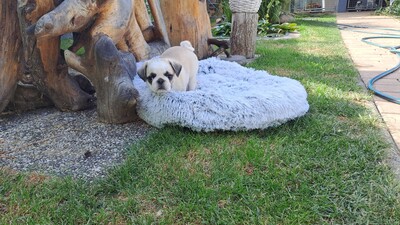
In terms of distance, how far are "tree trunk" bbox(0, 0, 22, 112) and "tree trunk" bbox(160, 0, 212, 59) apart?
1.86 meters

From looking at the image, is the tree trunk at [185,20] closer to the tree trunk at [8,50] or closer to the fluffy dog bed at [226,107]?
the fluffy dog bed at [226,107]

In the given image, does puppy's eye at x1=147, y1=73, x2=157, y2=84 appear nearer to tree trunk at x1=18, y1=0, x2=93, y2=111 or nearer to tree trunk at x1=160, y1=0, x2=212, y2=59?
tree trunk at x1=18, y1=0, x2=93, y2=111

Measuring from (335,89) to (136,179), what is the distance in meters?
2.16

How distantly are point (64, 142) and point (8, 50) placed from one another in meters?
0.92

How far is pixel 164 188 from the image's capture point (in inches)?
64.7

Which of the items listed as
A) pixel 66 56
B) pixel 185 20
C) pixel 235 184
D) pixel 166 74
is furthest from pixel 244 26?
pixel 235 184

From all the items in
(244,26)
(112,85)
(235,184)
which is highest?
(244,26)

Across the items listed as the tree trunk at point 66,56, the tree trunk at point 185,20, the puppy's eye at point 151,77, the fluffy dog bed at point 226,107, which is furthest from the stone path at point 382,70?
the tree trunk at point 185,20

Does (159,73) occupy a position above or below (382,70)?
above

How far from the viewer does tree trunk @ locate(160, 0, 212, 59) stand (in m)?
4.01

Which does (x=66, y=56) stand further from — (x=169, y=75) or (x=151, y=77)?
(x=169, y=75)

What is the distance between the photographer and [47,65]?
2596 millimetres

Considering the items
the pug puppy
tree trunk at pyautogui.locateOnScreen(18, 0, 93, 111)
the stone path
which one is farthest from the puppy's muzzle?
the stone path

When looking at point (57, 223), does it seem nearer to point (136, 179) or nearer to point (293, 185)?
point (136, 179)
